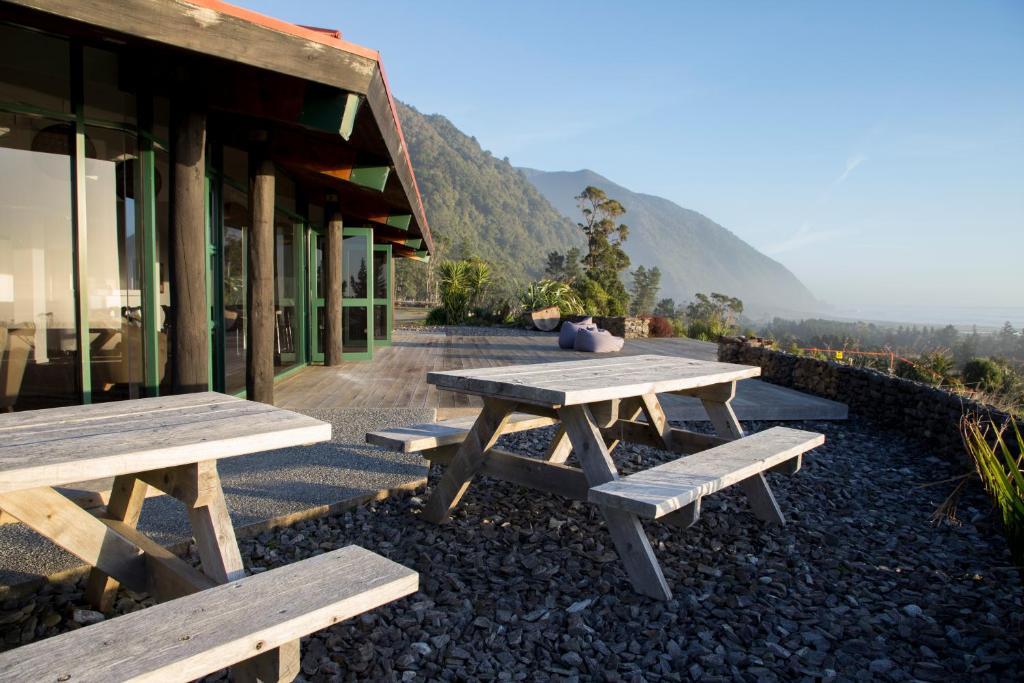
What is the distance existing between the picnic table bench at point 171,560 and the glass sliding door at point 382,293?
9021 millimetres

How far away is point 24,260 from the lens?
11.5 ft

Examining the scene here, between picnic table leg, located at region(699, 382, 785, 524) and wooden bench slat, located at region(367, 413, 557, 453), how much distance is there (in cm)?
97

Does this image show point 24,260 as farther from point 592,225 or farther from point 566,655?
point 592,225

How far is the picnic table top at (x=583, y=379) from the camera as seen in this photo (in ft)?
7.55

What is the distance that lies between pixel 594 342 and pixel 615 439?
700 cm

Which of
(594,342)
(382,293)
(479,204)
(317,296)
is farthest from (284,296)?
(479,204)

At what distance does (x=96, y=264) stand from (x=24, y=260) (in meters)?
0.35

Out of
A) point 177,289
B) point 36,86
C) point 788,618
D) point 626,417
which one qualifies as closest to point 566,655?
point 788,618

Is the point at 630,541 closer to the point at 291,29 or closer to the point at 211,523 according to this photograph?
the point at 211,523

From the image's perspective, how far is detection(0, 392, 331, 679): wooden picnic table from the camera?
49.6 inches

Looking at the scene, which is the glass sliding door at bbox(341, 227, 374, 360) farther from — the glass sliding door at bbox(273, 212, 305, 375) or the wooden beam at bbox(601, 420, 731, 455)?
the wooden beam at bbox(601, 420, 731, 455)

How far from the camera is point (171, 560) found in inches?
63.2

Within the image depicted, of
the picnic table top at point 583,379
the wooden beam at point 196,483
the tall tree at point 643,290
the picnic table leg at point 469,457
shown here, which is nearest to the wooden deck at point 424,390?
the picnic table top at point 583,379

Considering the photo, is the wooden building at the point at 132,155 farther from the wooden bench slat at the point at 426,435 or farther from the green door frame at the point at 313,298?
the green door frame at the point at 313,298
